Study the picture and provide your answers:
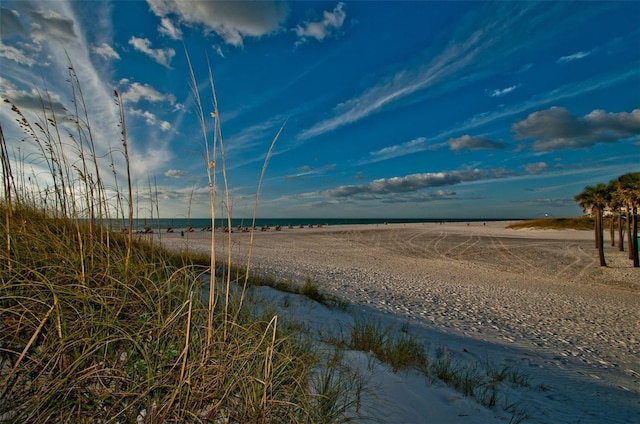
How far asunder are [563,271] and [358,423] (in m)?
16.6

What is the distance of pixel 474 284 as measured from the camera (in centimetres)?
1103

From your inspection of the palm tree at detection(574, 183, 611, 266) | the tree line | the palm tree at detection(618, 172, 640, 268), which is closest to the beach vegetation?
the tree line

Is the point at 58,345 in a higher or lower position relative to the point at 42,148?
lower

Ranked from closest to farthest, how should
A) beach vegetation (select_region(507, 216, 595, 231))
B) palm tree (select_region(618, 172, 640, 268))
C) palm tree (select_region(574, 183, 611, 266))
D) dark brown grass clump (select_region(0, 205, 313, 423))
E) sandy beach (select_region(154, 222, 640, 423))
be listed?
dark brown grass clump (select_region(0, 205, 313, 423))
sandy beach (select_region(154, 222, 640, 423))
palm tree (select_region(618, 172, 640, 268))
palm tree (select_region(574, 183, 611, 266))
beach vegetation (select_region(507, 216, 595, 231))

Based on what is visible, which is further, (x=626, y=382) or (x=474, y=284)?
(x=474, y=284)

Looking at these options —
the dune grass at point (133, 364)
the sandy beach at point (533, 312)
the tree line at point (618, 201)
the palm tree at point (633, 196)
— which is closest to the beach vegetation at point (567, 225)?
the tree line at point (618, 201)

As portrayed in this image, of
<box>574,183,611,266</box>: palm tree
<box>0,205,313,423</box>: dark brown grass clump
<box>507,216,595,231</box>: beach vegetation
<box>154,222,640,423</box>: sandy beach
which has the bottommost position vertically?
<box>154,222,640,423</box>: sandy beach

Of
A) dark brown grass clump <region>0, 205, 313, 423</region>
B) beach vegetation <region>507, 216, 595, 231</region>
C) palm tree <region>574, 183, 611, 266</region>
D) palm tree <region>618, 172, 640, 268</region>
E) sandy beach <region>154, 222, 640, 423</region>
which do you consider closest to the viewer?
dark brown grass clump <region>0, 205, 313, 423</region>

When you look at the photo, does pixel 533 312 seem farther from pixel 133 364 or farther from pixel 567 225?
pixel 567 225

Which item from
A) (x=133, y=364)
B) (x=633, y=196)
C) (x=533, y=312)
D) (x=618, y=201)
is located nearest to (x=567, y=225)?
(x=618, y=201)

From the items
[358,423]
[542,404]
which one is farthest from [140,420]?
[542,404]

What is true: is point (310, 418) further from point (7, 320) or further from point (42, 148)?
point (42, 148)

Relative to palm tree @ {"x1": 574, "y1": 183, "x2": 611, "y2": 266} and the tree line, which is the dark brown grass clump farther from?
palm tree @ {"x1": 574, "y1": 183, "x2": 611, "y2": 266}

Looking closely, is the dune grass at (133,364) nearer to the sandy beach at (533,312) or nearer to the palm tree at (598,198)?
the sandy beach at (533,312)
